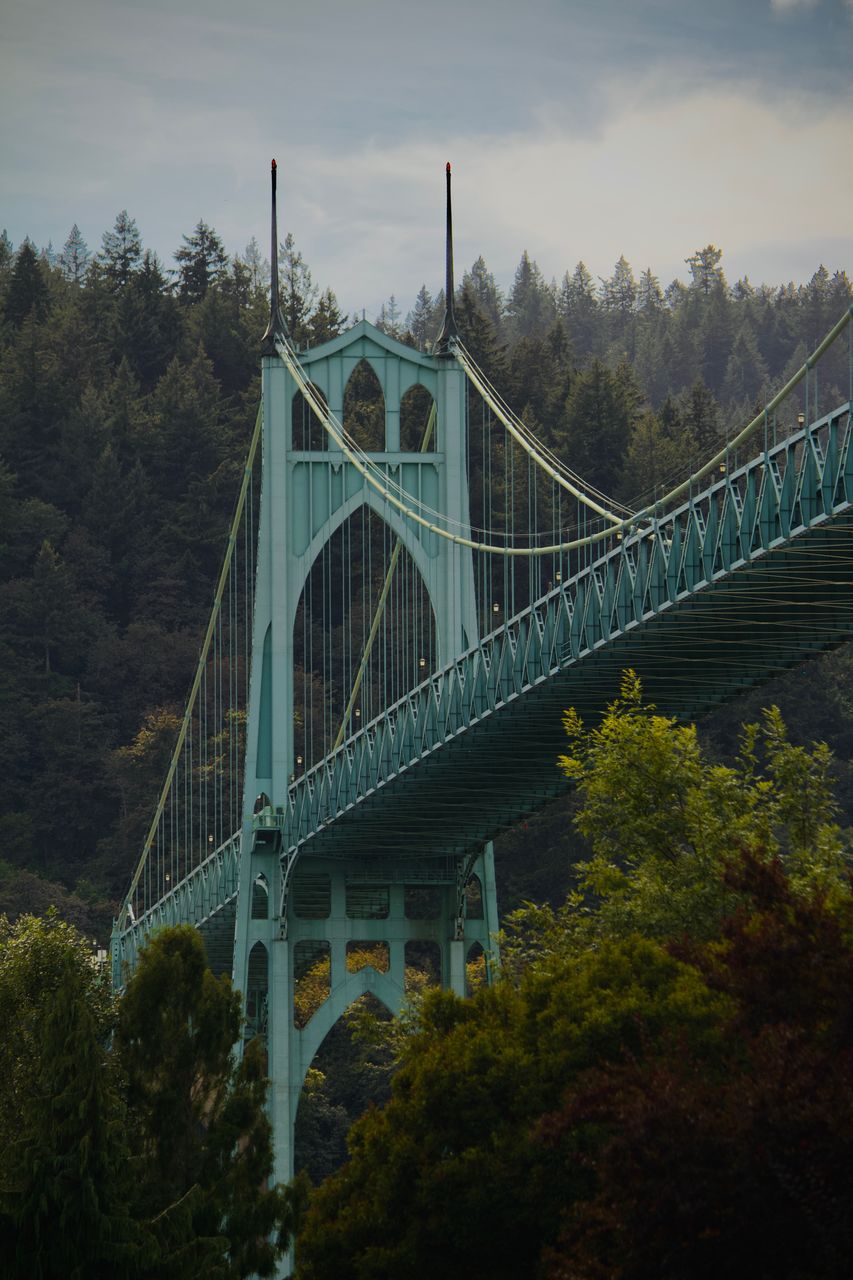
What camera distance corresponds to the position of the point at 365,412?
78750 millimetres

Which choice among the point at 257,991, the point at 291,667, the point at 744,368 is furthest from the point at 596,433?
the point at 744,368

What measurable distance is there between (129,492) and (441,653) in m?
39.6

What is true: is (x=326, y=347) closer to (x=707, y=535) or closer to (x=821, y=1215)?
(x=707, y=535)

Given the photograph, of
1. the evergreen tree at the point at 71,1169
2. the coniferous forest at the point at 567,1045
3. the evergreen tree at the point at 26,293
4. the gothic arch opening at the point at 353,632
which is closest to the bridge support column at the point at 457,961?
the coniferous forest at the point at 567,1045

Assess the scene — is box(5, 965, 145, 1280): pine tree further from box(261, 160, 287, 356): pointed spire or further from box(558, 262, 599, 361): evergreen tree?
box(558, 262, 599, 361): evergreen tree

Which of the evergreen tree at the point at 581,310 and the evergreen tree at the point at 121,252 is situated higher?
the evergreen tree at the point at 581,310

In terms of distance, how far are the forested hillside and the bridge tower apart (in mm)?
18745

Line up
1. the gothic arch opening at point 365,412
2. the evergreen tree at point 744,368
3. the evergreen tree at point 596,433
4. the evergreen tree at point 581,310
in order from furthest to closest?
1. the evergreen tree at point 581,310
2. the evergreen tree at point 744,368
3. the evergreen tree at point 596,433
4. the gothic arch opening at point 365,412

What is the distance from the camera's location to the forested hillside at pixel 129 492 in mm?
73688

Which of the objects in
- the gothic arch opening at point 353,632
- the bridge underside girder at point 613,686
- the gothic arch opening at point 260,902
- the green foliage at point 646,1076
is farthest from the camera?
the gothic arch opening at point 353,632

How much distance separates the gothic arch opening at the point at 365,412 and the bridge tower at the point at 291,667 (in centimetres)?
2172

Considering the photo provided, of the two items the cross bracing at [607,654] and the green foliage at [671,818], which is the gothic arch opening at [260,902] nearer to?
the cross bracing at [607,654]

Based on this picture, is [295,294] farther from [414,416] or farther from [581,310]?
[581,310]

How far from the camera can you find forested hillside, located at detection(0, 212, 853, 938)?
73.7m
